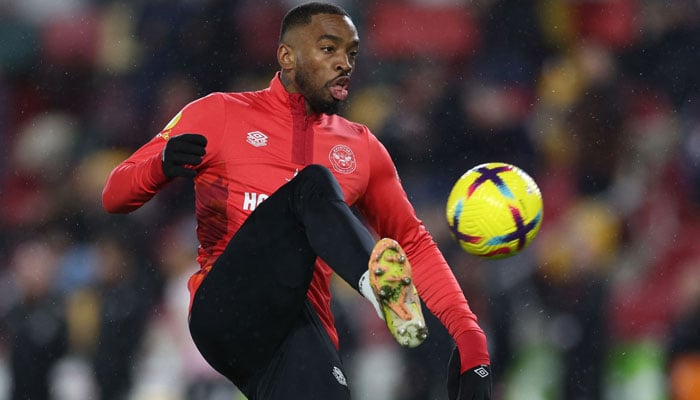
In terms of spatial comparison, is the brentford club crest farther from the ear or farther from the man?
the ear

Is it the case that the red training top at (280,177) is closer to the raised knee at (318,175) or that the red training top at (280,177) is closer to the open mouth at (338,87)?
the open mouth at (338,87)

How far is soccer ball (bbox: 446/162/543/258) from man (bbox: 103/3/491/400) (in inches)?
7.1

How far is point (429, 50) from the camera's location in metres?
6.95

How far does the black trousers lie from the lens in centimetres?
314

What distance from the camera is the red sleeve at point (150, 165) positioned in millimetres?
3346

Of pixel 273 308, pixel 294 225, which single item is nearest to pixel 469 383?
pixel 273 308

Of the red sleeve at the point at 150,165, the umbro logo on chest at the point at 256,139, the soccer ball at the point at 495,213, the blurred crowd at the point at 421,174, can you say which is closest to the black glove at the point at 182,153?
the red sleeve at the point at 150,165

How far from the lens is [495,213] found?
11.8 ft

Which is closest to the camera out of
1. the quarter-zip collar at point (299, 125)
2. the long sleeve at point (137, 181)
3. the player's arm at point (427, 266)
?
the long sleeve at point (137, 181)

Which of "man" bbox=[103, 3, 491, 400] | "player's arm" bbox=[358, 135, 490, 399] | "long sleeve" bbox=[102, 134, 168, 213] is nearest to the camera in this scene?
"man" bbox=[103, 3, 491, 400]

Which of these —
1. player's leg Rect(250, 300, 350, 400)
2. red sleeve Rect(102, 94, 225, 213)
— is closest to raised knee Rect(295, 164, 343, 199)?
red sleeve Rect(102, 94, 225, 213)

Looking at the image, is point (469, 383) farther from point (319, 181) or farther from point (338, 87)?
point (338, 87)

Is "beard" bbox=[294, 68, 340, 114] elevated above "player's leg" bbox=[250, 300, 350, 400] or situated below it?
above

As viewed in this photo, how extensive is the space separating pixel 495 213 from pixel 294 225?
778 millimetres
